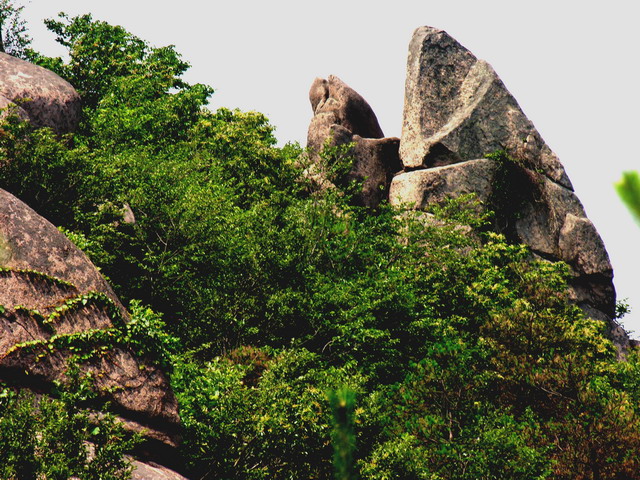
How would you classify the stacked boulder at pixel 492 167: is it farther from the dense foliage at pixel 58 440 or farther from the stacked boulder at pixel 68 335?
the dense foliage at pixel 58 440

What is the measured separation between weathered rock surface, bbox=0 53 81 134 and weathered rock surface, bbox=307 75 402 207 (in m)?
12.2

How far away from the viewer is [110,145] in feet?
89.8

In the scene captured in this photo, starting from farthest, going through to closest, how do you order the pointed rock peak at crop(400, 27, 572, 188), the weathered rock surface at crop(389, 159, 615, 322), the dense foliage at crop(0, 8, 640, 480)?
the pointed rock peak at crop(400, 27, 572, 188) → the weathered rock surface at crop(389, 159, 615, 322) → the dense foliage at crop(0, 8, 640, 480)

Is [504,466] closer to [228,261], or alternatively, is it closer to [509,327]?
[509,327]

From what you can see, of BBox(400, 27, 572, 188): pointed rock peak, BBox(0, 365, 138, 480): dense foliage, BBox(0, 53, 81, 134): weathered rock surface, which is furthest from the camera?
BBox(400, 27, 572, 188): pointed rock peak

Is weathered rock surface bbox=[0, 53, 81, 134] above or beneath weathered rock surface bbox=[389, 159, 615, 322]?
beneath

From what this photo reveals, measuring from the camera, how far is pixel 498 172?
33.2 meters

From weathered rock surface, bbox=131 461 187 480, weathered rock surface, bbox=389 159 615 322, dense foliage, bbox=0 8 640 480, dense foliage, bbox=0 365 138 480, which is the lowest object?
weathered rock surface, bbox=131 461 187 480

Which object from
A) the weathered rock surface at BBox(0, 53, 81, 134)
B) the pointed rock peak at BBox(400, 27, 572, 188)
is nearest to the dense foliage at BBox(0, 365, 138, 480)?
the weathered rock surface at BBox(0, 53, 81, 134)

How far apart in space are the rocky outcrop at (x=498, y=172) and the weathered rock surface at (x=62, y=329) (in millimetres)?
22112

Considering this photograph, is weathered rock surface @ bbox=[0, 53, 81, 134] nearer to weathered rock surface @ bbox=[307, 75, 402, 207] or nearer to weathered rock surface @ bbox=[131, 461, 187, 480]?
weathered rock surface @ bbox=[307, 75, 402, 207]

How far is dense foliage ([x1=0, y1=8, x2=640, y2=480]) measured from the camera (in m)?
12.2

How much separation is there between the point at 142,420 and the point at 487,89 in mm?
28844

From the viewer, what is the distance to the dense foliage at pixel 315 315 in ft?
40.2
